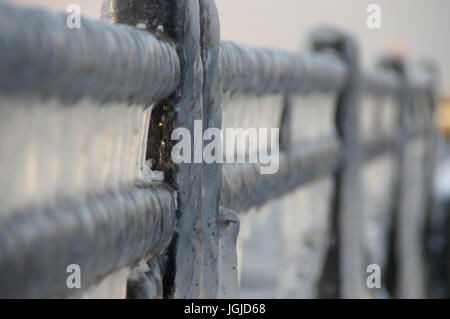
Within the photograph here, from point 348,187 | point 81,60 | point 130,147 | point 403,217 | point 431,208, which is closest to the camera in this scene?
point 81,60

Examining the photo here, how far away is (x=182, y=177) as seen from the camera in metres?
0.40

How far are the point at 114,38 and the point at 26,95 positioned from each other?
0.23 ft

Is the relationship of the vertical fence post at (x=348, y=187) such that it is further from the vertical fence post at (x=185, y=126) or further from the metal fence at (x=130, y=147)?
the vertical fence post at (x=185, y=126)

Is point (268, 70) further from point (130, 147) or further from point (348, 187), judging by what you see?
point (348, 187)

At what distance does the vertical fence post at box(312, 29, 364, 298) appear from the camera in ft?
3.18

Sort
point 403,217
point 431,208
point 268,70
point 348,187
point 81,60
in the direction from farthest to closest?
point 431,208 < point 403,217 < point 348,187 < point 268,70 < point 81,60

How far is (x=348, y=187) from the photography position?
0.98 meters

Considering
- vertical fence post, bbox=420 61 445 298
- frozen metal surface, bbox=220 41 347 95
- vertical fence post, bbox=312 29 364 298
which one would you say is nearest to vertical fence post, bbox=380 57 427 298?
vertical fence post, bbox=420 61 445 298

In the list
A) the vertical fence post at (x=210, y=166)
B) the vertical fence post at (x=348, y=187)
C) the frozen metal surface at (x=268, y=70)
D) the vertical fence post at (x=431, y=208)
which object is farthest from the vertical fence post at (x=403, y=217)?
the vertical fence post at (x=210, y=166)

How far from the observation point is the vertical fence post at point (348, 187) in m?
0.97

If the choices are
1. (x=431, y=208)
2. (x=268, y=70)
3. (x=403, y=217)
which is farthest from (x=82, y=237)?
(x=431, y=208)

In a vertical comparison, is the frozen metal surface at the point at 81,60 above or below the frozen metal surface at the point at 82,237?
above

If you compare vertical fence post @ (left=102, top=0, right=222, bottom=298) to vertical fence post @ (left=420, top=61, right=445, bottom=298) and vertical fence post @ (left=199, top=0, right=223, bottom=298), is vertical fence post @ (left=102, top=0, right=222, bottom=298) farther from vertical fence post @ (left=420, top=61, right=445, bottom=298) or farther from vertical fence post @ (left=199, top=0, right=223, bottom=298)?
vertical fence post @ (left=420, top=61, right=445, bottom=298)

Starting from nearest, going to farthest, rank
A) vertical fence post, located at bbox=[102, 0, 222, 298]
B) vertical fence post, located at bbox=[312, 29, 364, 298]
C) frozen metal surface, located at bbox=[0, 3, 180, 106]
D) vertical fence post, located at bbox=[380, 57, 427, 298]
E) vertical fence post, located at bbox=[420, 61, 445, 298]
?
1. frozen metal surface, located at bbox=[0, 3, 180, 106]
2. vertical fence post, located at bbox=[102, 0, 222, 298]
3. vertical fence post, located at bbox=[312, 29, 364, 298]
4. vertical fence post, located at bbox=[380, 57, 427, 298]
5. vertical fence post, located at bbox=[420, 61, 445, 298]
